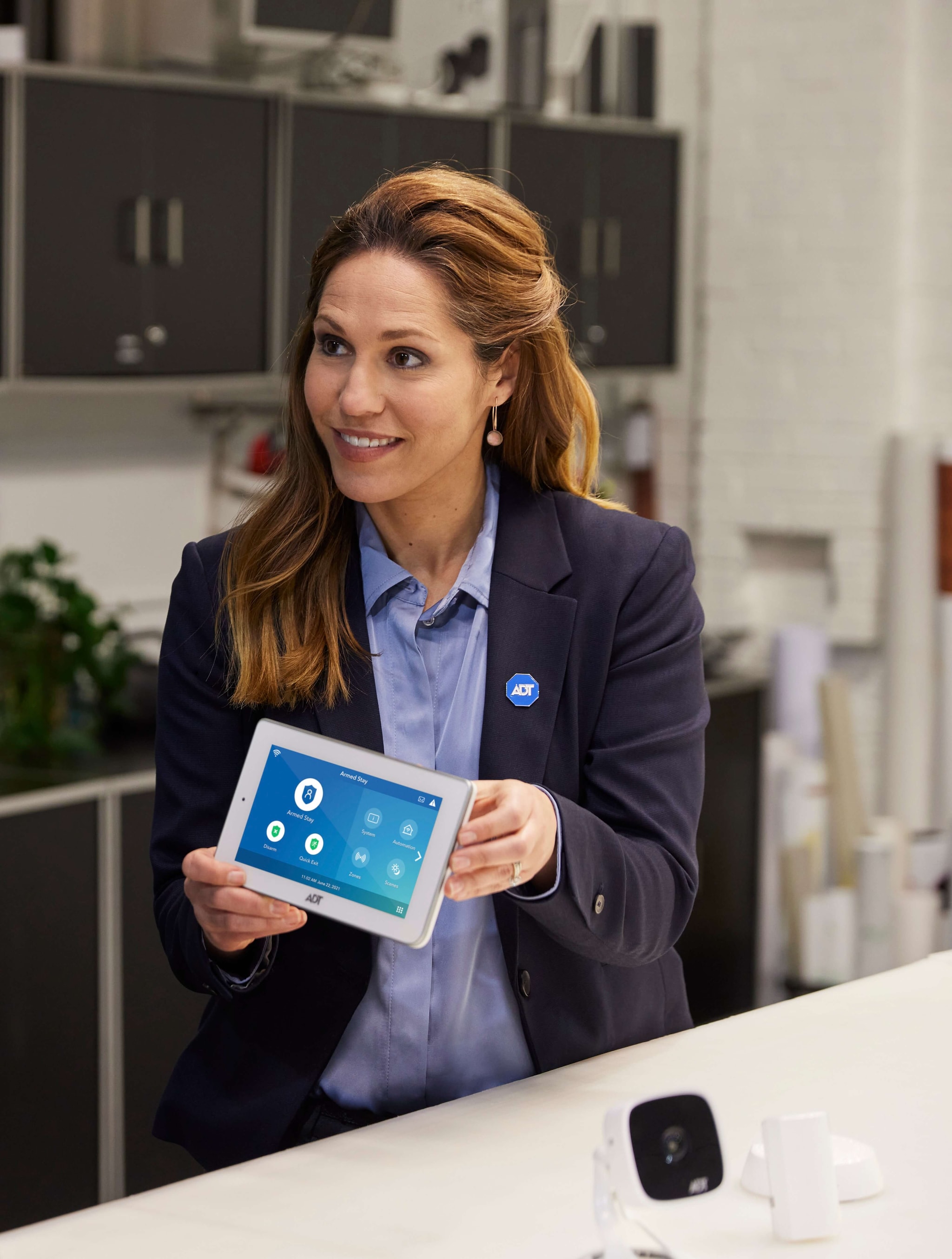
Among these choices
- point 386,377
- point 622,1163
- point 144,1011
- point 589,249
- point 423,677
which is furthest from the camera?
point 589,249

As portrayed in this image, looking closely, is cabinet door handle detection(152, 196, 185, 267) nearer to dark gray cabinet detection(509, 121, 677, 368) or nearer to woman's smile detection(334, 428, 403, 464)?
dark gray cabinet detection(509, 121, 677, 368)

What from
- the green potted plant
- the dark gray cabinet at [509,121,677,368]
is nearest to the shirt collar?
the green potted plant

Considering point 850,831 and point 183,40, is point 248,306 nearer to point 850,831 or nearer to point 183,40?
point 183,40

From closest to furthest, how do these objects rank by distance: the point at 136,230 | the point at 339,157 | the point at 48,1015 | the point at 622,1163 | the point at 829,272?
the point at 622,1163 < the point at 48,1015 < the point at 136,230 < the point at 339,157 < the point at 829,272

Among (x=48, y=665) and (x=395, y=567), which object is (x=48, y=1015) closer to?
(x=48, y=665)

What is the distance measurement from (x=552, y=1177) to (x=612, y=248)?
316cm

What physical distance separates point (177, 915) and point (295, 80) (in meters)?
2.66

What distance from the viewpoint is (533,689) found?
163 centimetres

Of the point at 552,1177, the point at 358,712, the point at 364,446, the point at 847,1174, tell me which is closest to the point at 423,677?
the point at 358,712

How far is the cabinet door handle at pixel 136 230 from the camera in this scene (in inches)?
126

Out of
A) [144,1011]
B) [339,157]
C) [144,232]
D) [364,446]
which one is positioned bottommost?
[144,1011]

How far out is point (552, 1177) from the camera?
1.36 m

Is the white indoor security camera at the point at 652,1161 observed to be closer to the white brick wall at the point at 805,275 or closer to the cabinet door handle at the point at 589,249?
the cabinet door handle at the point at 589,249

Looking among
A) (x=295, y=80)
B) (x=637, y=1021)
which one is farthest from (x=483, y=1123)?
(x=295, y=80)
